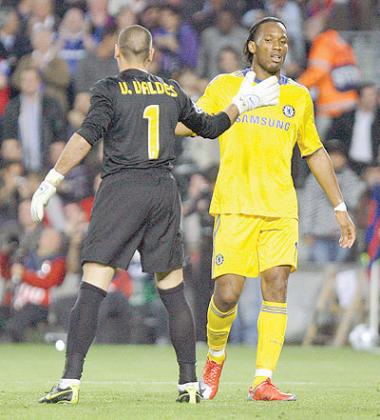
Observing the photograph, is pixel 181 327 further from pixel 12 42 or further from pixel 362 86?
pixel 12 42

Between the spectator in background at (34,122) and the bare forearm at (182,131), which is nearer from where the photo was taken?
the bare forearm at (182,131)

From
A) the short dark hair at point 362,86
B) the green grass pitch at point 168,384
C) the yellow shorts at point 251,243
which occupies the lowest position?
the green grass pitch at point 168,384

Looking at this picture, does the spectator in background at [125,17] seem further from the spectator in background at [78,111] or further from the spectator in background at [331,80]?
the spectator in background at [331,80]

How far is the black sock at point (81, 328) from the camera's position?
7461 millimetres

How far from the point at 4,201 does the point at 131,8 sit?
3.49 metres

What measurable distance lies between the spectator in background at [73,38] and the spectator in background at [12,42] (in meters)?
0.49

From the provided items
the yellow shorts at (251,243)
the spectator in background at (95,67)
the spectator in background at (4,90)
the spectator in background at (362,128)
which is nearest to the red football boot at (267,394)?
the yellow shorts at (251,243)

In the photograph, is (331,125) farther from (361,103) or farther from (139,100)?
(139,100)

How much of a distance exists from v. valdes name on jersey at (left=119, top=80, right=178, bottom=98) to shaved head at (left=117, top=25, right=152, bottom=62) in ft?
0.51

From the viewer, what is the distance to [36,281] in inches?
619

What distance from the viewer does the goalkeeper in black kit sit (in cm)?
748

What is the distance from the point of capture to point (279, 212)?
27.3ft

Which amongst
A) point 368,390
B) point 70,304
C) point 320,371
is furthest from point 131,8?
point 368,390

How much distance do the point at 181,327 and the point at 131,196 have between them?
804mm
